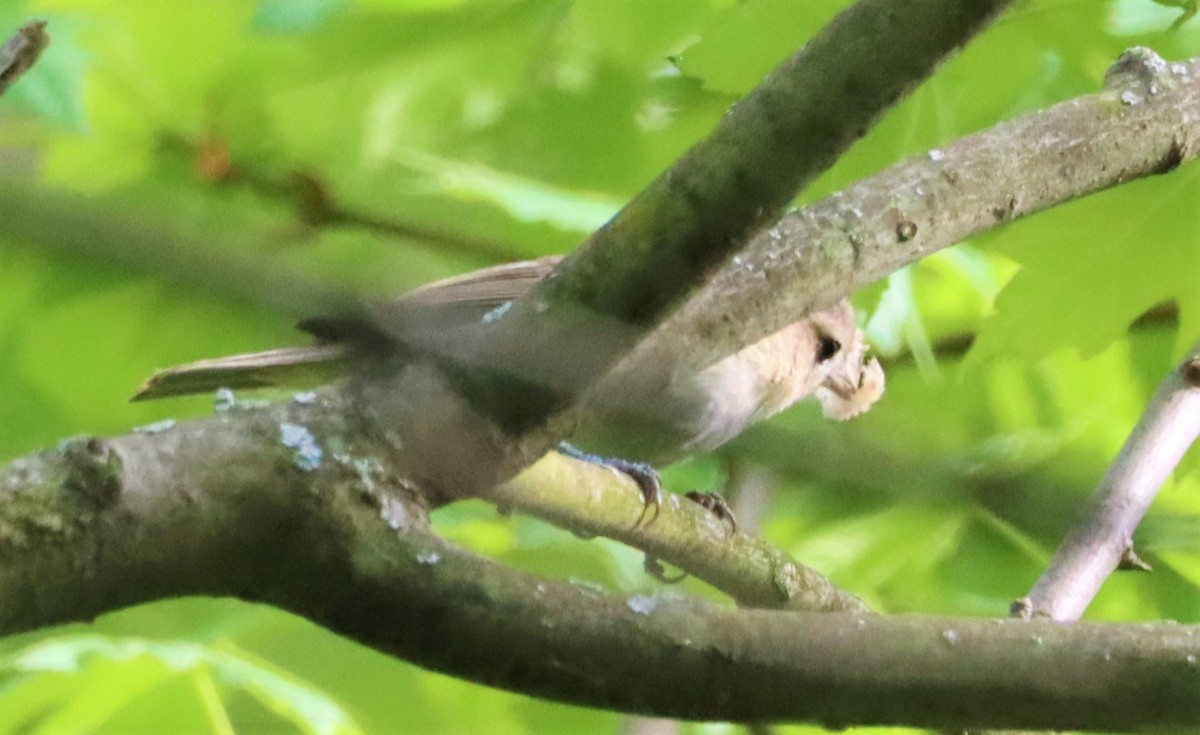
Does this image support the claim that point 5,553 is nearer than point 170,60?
Yes

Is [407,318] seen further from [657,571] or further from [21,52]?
[657,571]

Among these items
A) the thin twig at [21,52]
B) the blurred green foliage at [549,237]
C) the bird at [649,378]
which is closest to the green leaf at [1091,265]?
the blurred green foliage at [549,237]

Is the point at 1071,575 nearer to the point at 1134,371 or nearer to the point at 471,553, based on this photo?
the point at 1134,371

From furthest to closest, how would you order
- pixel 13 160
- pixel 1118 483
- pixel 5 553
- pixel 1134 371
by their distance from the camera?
pixel 1134 371 < pixel 1118 483 < pixel 5 553 < pixel 13 160

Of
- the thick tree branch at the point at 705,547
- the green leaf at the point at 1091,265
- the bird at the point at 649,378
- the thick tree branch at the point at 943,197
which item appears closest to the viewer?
the bird at the point at 649,378

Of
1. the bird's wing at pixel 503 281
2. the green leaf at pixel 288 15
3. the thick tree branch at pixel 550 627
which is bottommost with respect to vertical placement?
the thick tree branch at pixel 550 627

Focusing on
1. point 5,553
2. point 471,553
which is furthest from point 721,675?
point 5,553

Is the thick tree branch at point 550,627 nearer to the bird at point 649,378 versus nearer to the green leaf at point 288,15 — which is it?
the bird at point 649,378

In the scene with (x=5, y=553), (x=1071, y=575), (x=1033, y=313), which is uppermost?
(x=1033, y=313)
